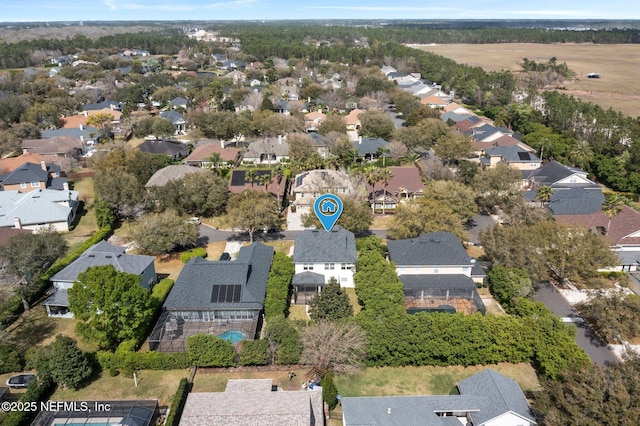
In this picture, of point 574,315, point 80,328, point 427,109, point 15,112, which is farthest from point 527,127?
point 15,112

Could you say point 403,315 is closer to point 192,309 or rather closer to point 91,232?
point 192,309

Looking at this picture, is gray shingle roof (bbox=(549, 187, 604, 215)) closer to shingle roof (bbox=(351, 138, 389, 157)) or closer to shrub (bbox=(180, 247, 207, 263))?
shingle roof (bbox=(351, 138, 389, 157))

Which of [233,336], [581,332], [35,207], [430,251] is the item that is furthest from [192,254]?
[581,332]

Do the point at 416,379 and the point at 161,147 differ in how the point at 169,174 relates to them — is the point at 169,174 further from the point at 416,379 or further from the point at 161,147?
the point at 416,379

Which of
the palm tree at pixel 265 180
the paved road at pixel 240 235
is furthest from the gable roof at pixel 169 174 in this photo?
the paved road at pixel 240 235

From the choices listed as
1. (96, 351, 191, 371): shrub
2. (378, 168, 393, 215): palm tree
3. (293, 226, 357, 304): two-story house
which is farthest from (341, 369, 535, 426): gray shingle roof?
(378, 168, 393, 215): palm tree

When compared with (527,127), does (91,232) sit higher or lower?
lower

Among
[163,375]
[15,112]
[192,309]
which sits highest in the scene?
[15,112]
